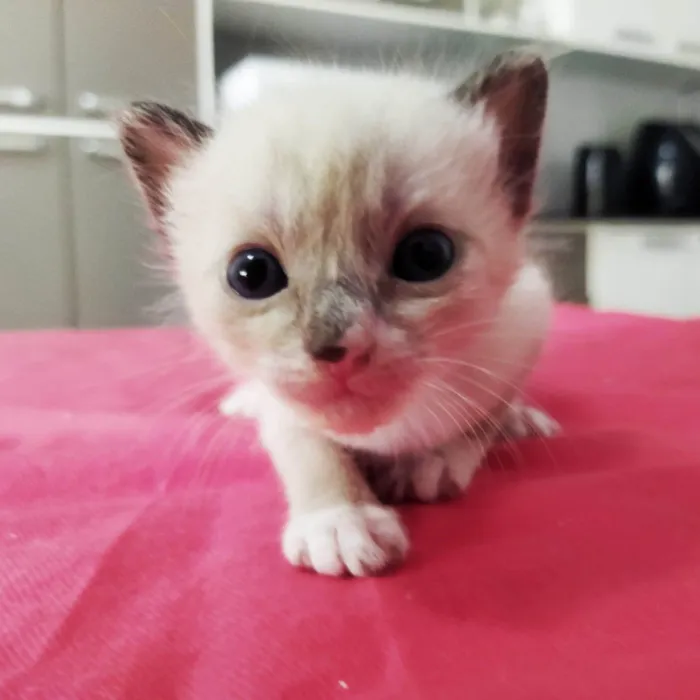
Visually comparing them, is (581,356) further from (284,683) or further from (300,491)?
(284,683)

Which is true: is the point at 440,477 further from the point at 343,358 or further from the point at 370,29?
the point at 370,29

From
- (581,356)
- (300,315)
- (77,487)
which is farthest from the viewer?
(581,356)

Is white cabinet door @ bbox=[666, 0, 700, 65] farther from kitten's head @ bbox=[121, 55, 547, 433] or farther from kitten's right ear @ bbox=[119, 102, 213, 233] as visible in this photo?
kitten's right ear @ bbox=[119, 102, 213, 233]

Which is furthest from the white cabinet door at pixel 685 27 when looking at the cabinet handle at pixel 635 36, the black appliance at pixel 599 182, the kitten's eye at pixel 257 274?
the kitten's eye at pixel 257 274

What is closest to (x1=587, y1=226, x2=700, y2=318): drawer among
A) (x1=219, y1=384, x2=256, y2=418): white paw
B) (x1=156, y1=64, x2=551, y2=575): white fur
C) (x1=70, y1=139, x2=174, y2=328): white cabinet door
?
(x1=70, y1=139, x2=174, y2=328): white cabinet door

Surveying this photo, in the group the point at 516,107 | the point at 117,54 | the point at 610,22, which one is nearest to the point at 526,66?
the point at 516,107

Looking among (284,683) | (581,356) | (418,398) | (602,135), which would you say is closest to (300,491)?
(418,398)

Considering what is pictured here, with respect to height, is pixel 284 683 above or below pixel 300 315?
below
